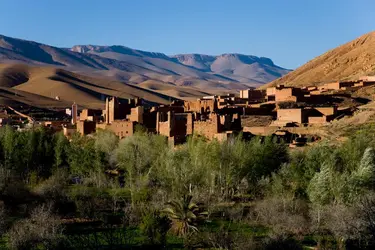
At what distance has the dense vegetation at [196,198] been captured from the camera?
66.2 feet

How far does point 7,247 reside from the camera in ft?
63.3

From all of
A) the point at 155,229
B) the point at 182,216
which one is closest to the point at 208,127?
the point at 182,216

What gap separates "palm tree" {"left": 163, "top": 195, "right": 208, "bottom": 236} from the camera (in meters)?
22.1

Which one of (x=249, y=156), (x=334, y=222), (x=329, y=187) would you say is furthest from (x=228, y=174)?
(x=334, y=222)

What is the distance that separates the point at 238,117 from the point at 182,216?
16598 millimetres

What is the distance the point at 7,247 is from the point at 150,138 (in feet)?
59.0

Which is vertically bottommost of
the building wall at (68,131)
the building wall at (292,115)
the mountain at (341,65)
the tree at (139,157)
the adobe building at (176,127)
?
the tree at (139,157)

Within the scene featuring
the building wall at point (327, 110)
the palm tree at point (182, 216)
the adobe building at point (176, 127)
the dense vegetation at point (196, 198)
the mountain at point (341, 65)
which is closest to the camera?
the dense vegetation at point (196, 198)

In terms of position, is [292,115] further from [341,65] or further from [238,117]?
[341,65]

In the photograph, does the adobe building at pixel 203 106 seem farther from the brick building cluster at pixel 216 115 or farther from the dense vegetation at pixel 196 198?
the dense vegetation at pixel 196 198

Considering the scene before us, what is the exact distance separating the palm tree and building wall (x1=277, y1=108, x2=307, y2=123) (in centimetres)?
1729

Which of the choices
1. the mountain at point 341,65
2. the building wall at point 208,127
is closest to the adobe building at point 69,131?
the building wall at point 208,127

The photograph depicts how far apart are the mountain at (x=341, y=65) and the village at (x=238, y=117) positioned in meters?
18.7

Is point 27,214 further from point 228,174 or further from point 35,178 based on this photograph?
point 228,174
